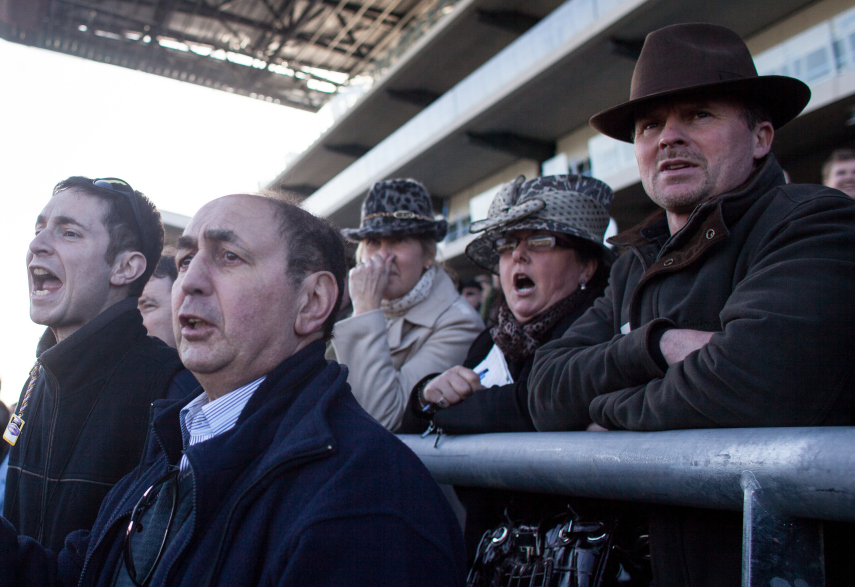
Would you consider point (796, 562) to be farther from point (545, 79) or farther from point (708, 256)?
point (545, 79)

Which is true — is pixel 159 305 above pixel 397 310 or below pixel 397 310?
above

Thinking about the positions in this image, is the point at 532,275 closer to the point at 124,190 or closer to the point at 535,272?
the point at 535,272

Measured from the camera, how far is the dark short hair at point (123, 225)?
247 cm

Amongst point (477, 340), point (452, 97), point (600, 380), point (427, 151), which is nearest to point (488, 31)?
point (452, 97)

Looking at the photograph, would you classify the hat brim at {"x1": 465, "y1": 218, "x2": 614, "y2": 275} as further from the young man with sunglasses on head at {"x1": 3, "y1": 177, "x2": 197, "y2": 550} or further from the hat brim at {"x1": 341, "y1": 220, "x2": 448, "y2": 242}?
the young man with sunglasses on head at {"x1": 3, "y1": 177, "x2": 197, "y2": 550}

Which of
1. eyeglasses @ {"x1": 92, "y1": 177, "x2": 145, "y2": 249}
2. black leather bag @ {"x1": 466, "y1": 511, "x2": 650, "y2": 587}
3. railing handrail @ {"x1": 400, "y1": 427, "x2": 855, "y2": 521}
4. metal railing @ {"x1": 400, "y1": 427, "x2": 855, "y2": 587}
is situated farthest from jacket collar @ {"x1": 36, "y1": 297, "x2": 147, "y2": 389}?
metal railing @ {"x1": 400, "y1": 427, "x2": 855, "y2": 587}

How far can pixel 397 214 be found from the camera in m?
3.55

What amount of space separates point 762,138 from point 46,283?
2.43 metres

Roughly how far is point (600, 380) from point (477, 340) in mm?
1321

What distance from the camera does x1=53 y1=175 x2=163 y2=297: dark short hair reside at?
247 cm

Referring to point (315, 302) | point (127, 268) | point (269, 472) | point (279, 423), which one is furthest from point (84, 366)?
point (269, 472)

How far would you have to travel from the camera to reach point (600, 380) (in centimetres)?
170

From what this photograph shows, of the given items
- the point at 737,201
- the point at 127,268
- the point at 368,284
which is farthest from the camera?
the point at 368,284

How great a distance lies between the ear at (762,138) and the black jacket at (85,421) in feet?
6.35
